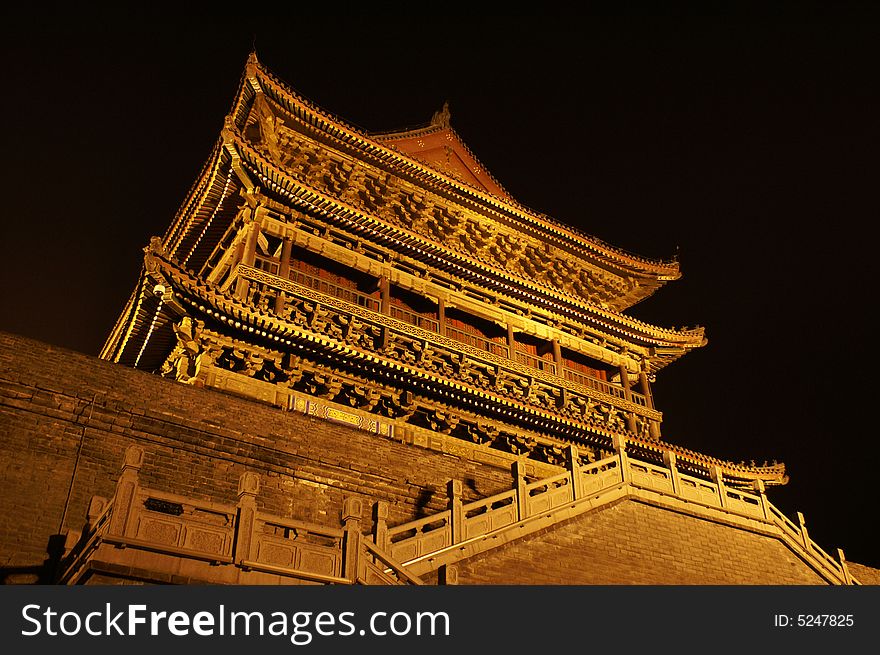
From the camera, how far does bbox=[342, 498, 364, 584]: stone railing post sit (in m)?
7.05

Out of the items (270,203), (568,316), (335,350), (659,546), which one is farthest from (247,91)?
(659,546)

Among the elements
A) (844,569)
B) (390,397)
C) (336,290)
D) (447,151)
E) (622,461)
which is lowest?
(844,569)

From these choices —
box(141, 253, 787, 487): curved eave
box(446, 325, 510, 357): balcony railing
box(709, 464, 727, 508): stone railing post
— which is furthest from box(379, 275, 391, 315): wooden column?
box(709, 464, 727, 508): stone railing post

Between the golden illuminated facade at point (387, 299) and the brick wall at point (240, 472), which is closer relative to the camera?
the brick wall at point (240, 472)

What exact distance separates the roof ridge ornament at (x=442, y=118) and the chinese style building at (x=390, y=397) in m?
0.11

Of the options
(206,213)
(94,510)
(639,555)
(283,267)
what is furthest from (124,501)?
(206,213)

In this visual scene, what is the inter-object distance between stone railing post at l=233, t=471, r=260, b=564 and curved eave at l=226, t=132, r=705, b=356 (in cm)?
1005

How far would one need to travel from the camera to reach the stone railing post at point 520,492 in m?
10.1

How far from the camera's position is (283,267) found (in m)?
15.7

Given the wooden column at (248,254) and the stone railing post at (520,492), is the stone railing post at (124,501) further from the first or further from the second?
the wooden column at (248,254)

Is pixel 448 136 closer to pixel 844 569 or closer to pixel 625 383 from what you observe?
pixel 625 383

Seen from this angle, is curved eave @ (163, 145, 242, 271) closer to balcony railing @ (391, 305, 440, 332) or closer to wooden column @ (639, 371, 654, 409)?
balcony railing @ (391, 305, 440, 332)

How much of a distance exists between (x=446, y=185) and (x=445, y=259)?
225 centimetres

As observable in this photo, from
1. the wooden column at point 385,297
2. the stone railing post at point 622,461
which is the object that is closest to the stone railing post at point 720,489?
the stone railing post at point 622,461
